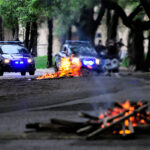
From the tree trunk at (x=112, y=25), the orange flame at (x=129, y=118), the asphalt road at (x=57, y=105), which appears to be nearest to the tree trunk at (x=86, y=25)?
the tree trunk at (x=112, y=25)

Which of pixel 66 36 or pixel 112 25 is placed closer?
pixel 66 36

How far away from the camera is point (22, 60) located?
29.0 metres

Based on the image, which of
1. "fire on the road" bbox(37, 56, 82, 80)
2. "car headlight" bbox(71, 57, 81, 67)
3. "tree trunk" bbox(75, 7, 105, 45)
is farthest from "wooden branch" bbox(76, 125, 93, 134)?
"car headlight" bbox(71, 57, 81, 67)

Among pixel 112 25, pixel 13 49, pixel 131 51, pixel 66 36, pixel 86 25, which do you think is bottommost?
pixel 13 49

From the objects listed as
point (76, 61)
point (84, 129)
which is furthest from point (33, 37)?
point (84, 129)

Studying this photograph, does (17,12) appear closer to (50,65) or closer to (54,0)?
(50,65)

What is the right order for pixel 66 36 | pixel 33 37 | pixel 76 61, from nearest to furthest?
pixel 66 36, pixel 76 61, pixel 33 37

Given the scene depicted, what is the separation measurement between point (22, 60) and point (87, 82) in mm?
6077

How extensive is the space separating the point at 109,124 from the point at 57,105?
627 centimetres

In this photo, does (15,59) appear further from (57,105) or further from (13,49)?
(57,105)

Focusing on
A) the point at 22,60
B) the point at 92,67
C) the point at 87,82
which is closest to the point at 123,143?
the point at 87,82

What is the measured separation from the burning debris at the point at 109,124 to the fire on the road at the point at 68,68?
641 inches

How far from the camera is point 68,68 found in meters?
27.7

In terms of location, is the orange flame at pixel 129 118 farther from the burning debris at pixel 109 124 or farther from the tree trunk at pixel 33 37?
the tree trunk at pixel 33 37
